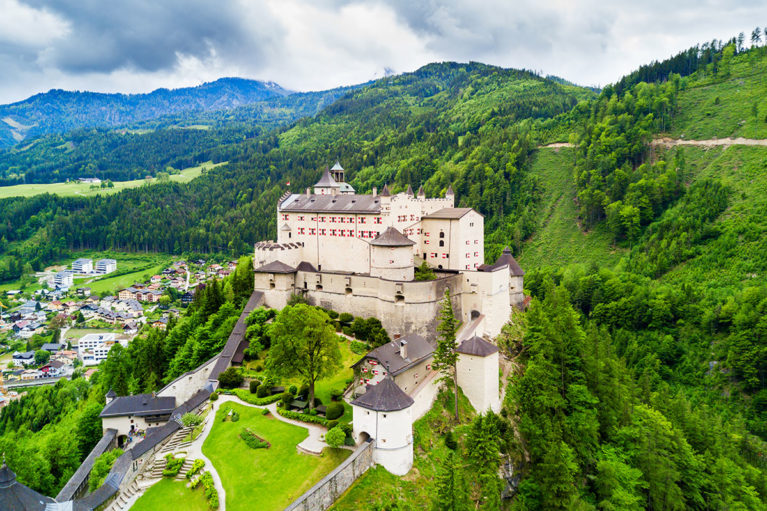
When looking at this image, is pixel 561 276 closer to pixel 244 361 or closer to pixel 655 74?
pixel 244 361

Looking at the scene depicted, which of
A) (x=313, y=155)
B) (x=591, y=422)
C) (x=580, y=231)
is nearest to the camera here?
(x=591, y=422)

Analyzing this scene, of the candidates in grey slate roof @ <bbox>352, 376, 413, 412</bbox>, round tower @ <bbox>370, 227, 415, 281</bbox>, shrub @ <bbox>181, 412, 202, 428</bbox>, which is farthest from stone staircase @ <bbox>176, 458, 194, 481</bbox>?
round tower @ <bbox>370, 227, 415, 281</bbox>

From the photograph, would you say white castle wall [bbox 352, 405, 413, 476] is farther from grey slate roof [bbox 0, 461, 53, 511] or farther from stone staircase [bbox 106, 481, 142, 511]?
grey slate roof [bbox 0, 461, 53, 511]

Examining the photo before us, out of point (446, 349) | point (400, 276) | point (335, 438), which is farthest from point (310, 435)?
point (400, 276)

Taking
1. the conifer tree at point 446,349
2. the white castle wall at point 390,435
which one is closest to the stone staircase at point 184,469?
the white castle wall at point 390,435

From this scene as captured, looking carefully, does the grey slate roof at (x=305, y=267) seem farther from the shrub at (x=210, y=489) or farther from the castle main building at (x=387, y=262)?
the shrub at (x=210, y=489)

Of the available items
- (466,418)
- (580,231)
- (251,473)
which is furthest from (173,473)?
(580,231)

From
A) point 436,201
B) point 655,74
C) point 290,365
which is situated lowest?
point 290,365

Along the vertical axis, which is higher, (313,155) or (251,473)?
(313,155)
